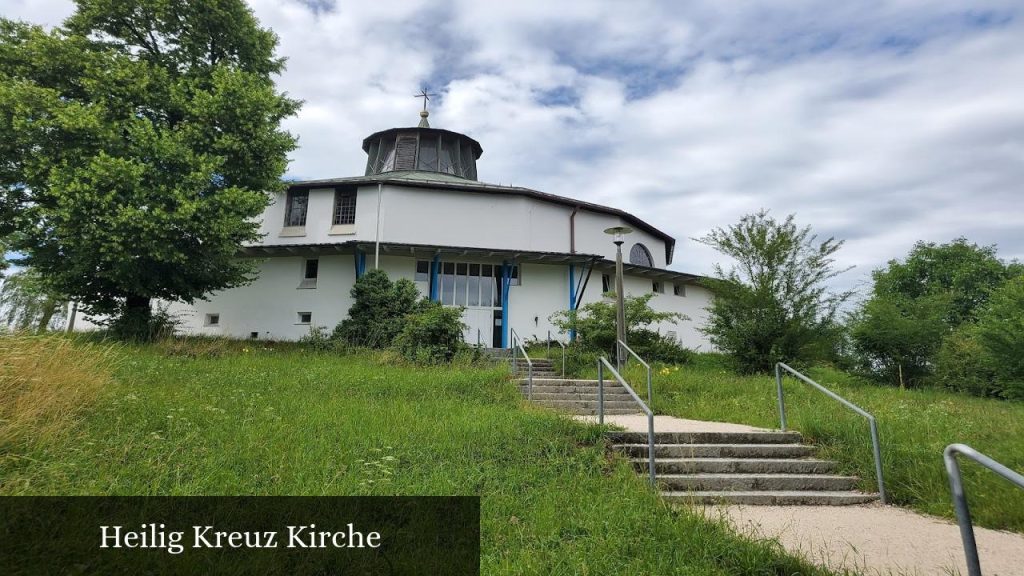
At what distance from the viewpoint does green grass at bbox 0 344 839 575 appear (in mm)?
3801

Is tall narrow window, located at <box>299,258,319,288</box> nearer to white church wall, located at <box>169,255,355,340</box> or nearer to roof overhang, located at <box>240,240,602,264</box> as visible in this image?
white church wall, located at <box>169,255,355,340</box>

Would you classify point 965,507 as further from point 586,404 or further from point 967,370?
point 967,370

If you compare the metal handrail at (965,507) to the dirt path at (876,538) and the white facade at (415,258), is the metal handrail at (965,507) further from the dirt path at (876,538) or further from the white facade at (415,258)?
the white facade at (415,258)

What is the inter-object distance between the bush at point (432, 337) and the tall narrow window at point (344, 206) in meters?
7.08

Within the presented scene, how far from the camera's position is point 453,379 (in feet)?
34.3

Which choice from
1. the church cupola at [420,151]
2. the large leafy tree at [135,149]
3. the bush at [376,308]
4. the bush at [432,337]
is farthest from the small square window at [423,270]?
the church cupola at [420,151]

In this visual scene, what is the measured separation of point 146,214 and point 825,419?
14266mm

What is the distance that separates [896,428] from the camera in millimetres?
7016

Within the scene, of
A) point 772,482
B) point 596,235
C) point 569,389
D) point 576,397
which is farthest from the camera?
point 596,235

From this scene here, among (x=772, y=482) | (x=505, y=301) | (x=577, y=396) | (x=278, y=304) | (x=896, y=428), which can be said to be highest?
(x=505, y=301)

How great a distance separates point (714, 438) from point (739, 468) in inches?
25.5

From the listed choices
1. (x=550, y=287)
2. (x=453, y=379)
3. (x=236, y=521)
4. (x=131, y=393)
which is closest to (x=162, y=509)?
(x=236, y=521)

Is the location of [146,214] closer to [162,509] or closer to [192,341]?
[192,341]

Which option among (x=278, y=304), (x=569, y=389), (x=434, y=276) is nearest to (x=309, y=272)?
(x=278, y=304)
